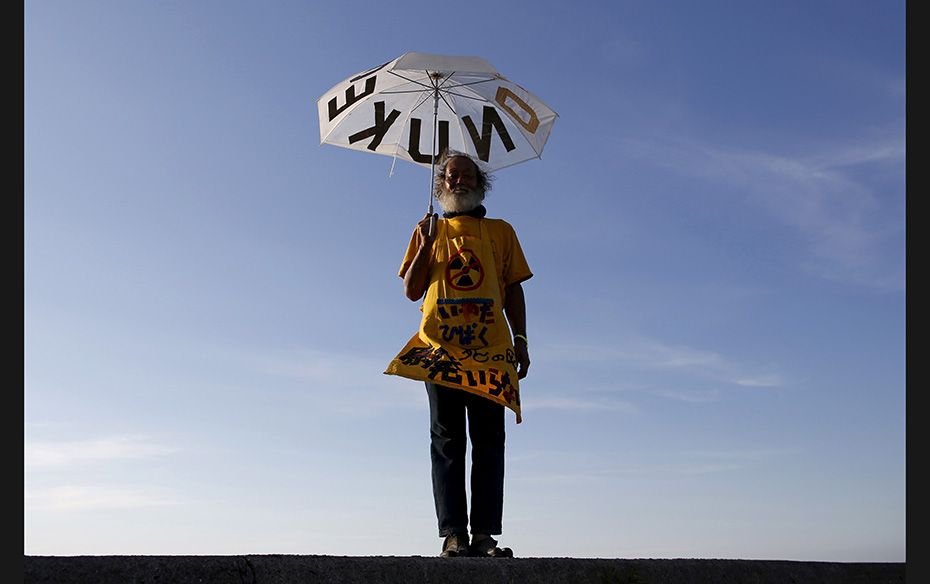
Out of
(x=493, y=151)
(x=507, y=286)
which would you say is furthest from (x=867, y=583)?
(x=493, y=151)

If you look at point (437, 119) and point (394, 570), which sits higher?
point (437, 119)

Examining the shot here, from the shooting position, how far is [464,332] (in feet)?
15.9

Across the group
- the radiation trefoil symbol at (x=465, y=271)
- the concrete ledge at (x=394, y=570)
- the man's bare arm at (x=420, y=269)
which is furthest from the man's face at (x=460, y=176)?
the concrete ledge at (x=394, y=570)

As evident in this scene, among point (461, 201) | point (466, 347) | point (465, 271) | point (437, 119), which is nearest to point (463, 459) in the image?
point (466, 347)

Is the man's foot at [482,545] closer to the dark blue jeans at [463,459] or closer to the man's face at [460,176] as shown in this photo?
the dark blue jeans at [463,459]

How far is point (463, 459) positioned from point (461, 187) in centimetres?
145

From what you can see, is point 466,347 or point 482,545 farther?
point 466,347

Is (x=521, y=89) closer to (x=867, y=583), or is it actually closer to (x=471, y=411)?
(x=471, y=411)

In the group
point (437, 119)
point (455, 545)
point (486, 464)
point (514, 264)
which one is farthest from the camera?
point (437, 119)

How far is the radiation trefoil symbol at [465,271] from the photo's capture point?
4918 millimetres

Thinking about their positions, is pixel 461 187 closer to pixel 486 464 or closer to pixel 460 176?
pixel 460 176

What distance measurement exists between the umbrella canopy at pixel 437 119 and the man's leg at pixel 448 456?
1.57 metres

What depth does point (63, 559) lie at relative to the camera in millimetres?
2762

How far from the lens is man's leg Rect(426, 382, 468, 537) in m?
4.66
